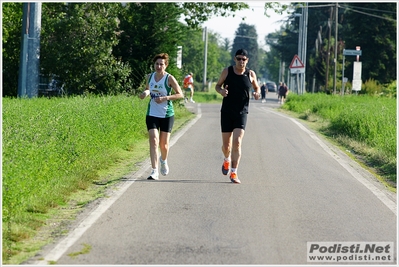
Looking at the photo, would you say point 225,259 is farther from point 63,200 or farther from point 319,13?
point 319,13

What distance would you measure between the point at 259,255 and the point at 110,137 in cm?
805

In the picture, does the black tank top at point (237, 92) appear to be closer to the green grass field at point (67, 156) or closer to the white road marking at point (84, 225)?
the white road marking at point (84, 225)

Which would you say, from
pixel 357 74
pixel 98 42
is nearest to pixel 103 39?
pixel 98 42

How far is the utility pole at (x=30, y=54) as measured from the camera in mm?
25719

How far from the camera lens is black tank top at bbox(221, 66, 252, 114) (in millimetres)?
12258

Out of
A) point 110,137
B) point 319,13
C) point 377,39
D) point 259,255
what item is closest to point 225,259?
point 259,255

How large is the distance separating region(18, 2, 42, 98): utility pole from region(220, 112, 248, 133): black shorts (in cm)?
1419

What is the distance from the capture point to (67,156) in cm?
1185

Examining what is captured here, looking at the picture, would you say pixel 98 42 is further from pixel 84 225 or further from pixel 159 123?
pixel 84 225

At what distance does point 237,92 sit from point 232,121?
1.63ft

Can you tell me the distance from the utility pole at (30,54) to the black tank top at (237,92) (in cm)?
1437

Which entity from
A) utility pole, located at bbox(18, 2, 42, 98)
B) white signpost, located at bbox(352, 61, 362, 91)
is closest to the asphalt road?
utility pole, located at bbox(18, 2, 42, 98)

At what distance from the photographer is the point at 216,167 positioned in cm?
1434

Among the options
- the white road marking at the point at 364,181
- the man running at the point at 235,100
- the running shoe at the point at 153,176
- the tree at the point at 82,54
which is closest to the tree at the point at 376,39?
the tree at the point at 82,54
